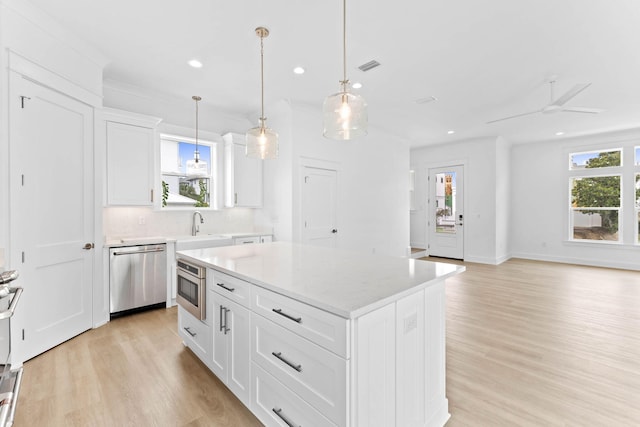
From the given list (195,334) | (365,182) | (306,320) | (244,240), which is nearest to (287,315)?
(306,320)

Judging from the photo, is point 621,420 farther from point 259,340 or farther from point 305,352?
point 259,340

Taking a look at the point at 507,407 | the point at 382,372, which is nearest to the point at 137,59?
the point at 382,372

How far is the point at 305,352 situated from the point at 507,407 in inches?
60.0

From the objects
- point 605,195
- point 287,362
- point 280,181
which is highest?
point 280,181

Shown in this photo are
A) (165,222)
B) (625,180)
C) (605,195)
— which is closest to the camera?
(165,222)

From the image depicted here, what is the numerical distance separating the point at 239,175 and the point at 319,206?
1.41m

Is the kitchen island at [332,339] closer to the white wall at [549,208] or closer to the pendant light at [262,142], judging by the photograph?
the pendant light at [262,142]

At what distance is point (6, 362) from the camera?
1529mm

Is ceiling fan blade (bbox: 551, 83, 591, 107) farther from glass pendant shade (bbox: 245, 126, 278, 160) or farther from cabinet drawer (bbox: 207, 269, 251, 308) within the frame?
cabinet drawer (bbox: 207, 269, 251, 308)

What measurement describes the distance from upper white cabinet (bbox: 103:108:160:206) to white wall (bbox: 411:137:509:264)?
664 cm

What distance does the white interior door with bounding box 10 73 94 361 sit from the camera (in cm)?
245

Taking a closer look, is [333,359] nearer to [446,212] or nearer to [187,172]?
[187,172]

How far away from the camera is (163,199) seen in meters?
4.25

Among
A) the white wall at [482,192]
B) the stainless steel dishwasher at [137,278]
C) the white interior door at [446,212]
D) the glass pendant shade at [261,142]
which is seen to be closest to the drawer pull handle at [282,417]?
the glass pendant shade at [261,142]
